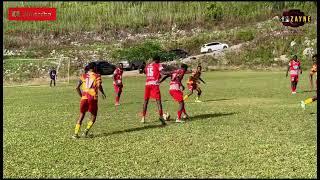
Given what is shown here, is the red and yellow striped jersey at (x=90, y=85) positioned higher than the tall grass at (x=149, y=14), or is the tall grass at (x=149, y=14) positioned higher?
the tall grass at (x=149, y=14)

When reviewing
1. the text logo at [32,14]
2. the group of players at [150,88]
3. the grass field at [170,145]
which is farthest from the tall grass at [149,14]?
the grass field at [170,145]

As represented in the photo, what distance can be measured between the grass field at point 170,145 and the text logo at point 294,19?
57.7 metres

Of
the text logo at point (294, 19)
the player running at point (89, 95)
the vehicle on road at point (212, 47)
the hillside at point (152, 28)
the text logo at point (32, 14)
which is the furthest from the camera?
the text logo at point (32, 14)

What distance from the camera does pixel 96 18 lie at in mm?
86125

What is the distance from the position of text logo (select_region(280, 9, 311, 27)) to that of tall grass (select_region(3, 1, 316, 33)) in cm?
387

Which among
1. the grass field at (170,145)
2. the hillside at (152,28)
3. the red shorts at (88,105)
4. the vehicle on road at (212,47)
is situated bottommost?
the grass field at (170,145)

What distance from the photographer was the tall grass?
279 feet

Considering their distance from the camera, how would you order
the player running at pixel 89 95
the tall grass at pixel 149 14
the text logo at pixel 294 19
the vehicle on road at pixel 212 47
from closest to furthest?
the player running at pixel 89 95 → the vehicle on road at pixel 212 47 → the text logo at pixel 294 19 → the tall grass at pixel 149 14

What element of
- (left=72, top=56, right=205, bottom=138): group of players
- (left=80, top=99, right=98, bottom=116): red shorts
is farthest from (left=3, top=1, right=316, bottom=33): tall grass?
(left=80, top=99, right=98, bottom=116): red shorts

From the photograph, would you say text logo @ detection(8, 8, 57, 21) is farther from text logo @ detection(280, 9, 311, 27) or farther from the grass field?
the grass field

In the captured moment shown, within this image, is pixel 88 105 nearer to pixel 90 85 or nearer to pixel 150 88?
pixel 90 85

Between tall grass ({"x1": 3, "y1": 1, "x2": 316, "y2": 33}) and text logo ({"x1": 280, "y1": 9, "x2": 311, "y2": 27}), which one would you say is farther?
tall grass ({"x1": 3, "y1": 1, "x2": 316, "y2": 33})

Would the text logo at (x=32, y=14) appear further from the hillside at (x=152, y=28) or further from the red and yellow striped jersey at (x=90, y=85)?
the red and yellow striped jersey at (x=90, y=85)

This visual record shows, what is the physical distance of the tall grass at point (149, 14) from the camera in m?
85.0
